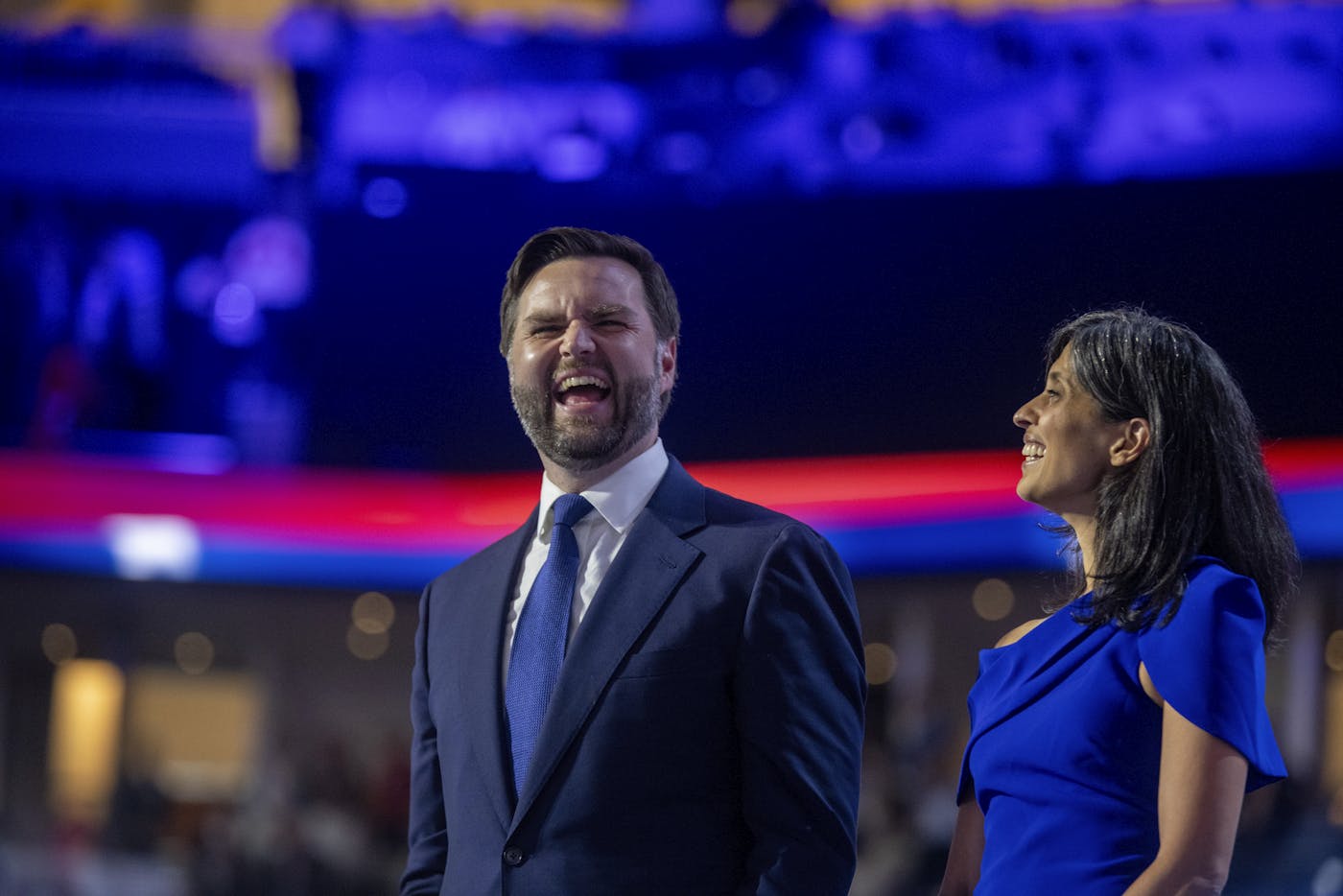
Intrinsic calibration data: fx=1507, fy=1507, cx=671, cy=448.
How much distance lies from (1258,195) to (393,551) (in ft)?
18.8

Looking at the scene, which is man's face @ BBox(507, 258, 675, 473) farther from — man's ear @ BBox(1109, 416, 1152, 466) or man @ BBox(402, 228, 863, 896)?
man's ear @ BBox(1109, 416, 1152, 466)

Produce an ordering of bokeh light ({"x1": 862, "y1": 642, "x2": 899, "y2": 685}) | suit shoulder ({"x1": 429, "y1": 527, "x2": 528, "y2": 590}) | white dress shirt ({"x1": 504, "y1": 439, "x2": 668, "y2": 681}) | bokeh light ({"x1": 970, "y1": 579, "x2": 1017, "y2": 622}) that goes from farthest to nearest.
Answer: bokeh light ({"x1": 862, "y1": 642, "x2": 899, "y2": 685}) < bokeh light ({"x1": 970, "y1": 579, "x2": 1017, "y2": 622}) < suit shoulder ({"x1": 429, "y1": 527, "x2": 528, "y2": 590}) < white dress shirt ({"x1": 504, "y1": 439, "x2": 668, "y2": 681})

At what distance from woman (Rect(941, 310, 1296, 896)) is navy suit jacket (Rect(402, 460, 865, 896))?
0.19 metres

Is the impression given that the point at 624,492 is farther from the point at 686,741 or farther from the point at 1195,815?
the point at 1195,815

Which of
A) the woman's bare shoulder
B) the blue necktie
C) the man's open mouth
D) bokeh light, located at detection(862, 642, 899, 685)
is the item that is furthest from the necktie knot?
bokeh light, located at detection(862, 642, 899, 685)

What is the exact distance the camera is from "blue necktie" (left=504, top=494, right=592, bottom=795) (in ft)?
6.06

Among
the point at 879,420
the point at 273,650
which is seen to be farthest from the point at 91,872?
the point at 879,420

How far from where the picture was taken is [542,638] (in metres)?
1.89

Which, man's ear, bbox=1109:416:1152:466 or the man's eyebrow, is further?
the man's eyebrow

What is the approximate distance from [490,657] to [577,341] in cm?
42

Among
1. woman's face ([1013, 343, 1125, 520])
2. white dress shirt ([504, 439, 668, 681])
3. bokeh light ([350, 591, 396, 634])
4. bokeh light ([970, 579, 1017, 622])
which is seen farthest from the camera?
bokeh light ([350, 591, 396, 634])

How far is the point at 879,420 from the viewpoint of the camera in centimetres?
757

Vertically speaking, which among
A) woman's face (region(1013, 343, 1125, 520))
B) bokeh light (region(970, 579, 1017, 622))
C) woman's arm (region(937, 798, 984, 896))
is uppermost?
woman's face (region(1013, 343, 1125, 520))

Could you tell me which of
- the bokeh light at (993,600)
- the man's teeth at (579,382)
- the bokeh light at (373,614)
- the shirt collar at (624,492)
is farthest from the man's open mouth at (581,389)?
the bokeh light at (373,614)
